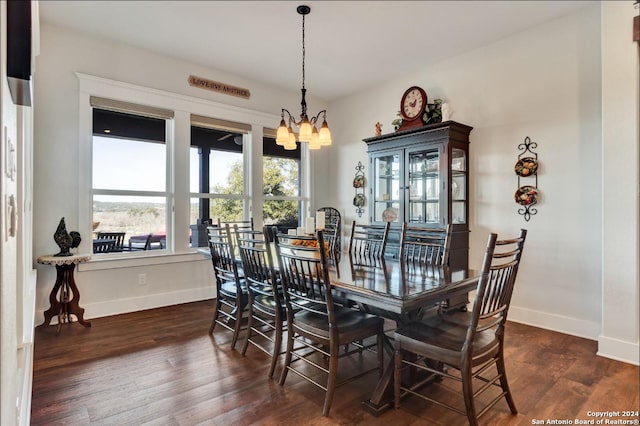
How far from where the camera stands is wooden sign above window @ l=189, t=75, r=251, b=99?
4.48 m

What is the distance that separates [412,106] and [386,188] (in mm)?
1086

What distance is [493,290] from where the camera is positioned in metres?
1.82

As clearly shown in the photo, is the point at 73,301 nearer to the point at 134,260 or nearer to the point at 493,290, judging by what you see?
the point at 134,260

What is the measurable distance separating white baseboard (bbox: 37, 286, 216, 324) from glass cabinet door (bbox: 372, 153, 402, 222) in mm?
2479

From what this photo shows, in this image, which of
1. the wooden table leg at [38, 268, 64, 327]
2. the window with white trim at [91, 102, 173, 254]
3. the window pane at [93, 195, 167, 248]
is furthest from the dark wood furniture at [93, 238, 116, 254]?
the wooden table leg at [38, 268, 64, 327]

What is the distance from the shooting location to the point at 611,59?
111 inches

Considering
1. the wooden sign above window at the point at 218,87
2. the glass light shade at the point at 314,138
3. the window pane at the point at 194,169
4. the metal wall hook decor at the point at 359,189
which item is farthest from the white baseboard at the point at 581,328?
the wooden sign above window at the point at 218,87

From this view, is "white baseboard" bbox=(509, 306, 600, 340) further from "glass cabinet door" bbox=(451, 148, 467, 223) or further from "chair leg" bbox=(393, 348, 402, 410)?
"chair leg" bbox=(393, 348, 402, 410)

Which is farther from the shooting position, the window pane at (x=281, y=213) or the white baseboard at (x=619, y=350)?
the window pane at (x=281, y=213)

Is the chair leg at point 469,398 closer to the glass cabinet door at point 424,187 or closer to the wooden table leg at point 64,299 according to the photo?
the glass cabinet door at point 424,187

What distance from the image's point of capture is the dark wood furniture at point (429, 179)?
3920mm

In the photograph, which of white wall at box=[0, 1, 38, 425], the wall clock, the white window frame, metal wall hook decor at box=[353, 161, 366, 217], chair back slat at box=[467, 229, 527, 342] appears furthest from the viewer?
metal wall hook decor at box=[353, 161, 366, 217]

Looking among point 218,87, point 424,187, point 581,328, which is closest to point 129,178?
point 218,87

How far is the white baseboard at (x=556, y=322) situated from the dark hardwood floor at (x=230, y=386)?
0.50 ft
